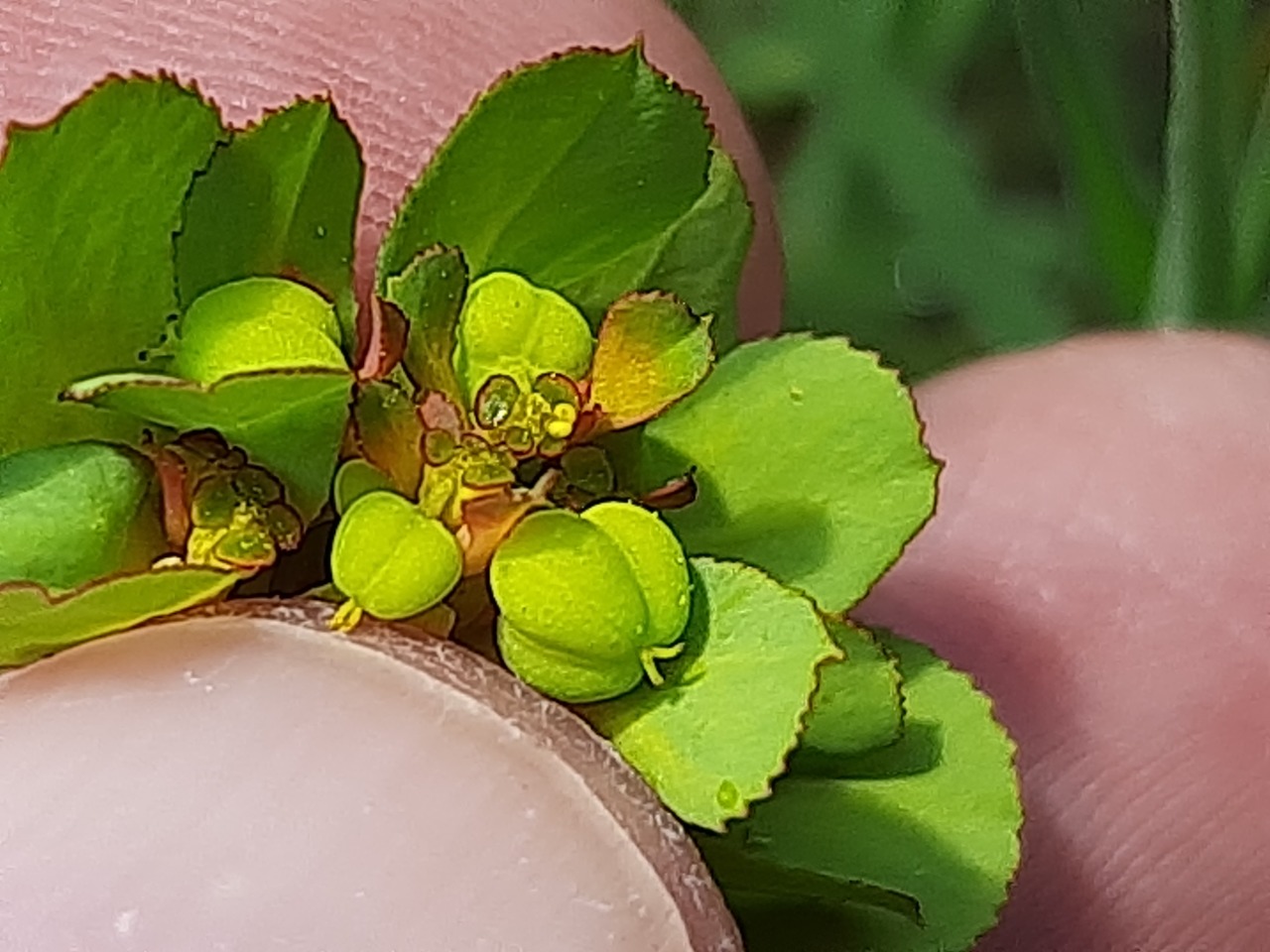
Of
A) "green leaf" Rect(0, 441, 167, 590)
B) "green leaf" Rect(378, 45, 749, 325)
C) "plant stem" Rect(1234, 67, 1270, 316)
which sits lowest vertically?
"plant stem" Rect(1234, 67, 1270, 316)

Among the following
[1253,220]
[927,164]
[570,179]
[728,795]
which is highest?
[570,179]

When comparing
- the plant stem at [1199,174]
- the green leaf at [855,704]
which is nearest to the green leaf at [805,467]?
the green leaf at [855,704]

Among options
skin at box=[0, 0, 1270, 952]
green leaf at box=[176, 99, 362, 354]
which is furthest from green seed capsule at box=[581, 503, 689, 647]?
skin at box=[0, 0, 1270, 952]

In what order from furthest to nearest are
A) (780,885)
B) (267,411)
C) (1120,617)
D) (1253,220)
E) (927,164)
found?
1. (927,164)
2. (1253,220)
3. (1120,617)
4. (780,885)
5. (267,411)

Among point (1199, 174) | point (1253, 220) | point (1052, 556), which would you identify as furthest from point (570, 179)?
point (1253, 220)

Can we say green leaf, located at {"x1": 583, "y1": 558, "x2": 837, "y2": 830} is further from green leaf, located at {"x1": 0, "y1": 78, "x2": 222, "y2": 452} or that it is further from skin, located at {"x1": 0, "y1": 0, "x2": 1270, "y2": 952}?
skin, located at {"x1": 0, "y1": 0, "x2": 1270, "y2": 952}

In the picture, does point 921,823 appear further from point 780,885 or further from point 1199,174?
point 1199,174

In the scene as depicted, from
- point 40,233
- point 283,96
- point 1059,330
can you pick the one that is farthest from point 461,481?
point 1059,330
